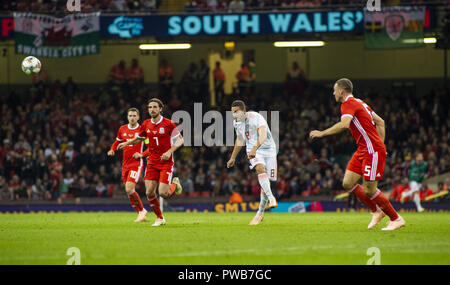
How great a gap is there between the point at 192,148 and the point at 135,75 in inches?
229

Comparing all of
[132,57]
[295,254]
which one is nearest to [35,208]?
[132,57]

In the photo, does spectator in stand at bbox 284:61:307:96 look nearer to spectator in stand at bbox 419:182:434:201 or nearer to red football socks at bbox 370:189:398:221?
spectator in stand at bbox 419:182:434:201

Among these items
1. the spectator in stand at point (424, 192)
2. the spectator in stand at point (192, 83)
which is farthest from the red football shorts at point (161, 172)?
the spectator in stand at point (192, 83)

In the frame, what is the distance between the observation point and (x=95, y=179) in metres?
27.9

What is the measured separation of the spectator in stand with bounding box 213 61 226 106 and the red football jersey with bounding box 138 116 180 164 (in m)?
17.5

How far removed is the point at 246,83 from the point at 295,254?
25247 mm

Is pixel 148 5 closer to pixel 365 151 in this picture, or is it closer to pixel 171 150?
pixel 171 150

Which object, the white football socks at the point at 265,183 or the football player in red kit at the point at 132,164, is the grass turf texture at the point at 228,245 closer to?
the white football socks at the point at 265,183

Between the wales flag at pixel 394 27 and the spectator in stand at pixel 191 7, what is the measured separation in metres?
6.37

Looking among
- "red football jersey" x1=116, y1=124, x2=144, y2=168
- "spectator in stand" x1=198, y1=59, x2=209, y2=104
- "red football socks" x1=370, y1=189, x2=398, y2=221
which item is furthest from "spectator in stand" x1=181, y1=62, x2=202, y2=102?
"red football socks" x1=370, y1=189, x2=398, y2=221

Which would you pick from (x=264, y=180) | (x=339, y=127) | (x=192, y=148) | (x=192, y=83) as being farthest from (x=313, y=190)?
(x=339, y=127)

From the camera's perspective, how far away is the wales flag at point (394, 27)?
26.5 metres

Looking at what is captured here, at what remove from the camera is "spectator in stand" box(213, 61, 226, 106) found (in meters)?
32.4
